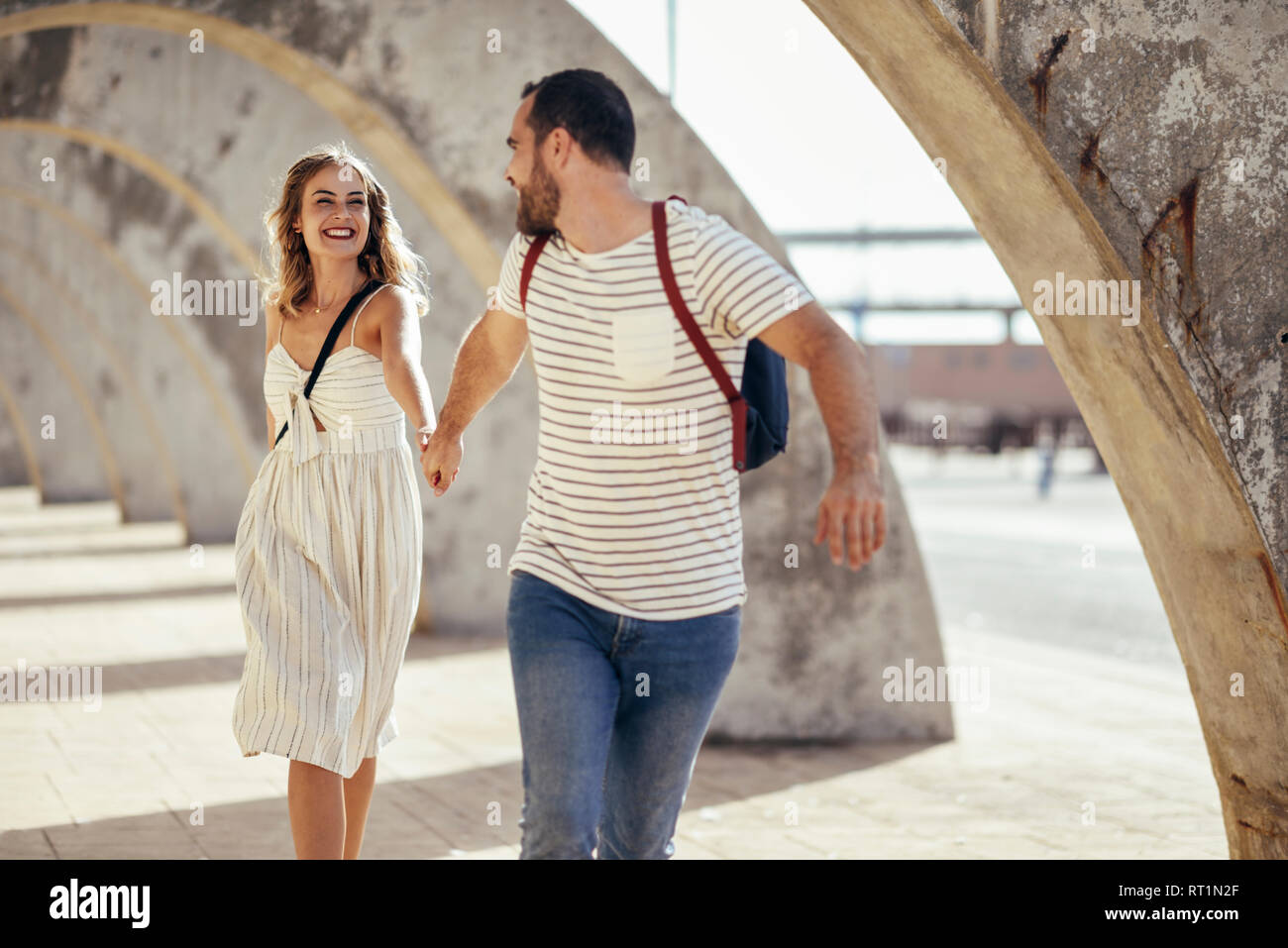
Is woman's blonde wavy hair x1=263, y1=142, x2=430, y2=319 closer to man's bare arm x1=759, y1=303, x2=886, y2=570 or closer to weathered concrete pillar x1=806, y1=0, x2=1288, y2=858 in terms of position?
weathered concrete pillar x1=806, y1=0, x2=1288, y2=858

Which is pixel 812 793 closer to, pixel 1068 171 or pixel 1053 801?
pixel 1053 801

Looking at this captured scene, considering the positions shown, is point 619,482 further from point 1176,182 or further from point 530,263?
point 1176,182

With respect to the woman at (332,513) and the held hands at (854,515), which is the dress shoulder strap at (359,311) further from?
the held hands at (854,515)

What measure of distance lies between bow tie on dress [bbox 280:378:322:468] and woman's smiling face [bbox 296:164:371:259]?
0.37m

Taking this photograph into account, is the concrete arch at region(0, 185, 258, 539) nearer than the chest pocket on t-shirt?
No

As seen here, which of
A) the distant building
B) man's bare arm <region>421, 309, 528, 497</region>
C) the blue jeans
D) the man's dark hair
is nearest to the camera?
the blue jeans

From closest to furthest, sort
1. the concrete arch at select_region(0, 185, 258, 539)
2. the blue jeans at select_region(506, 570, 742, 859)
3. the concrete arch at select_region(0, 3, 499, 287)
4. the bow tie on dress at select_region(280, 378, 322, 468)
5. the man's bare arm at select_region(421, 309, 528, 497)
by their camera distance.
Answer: the blue jeans at select_region(506, 570, 742, 859)
the man's bare arm at select_region(421, 309, 528, 497)
the bow tie on dress at select_region(280, 378, 322, 468)
the concrete arch at select_region(0, 3, 499, 287)
the concrete arch at select_region(0, 185, 258, 539)

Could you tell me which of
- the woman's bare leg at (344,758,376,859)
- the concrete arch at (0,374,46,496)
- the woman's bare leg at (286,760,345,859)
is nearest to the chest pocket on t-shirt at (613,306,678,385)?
the woman's bare leg at (286,760,345,859)

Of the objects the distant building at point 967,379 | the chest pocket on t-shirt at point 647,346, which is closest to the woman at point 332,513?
the chest pocket on t-shirt at point 647,346

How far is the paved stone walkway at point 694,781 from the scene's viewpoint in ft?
18.4

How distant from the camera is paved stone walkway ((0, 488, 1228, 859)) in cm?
561

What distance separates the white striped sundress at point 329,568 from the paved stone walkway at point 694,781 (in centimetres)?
155

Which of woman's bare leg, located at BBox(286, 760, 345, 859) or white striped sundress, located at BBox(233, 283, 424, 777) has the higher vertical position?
white striped sundress, located at BBox(233, 283, 424, 777)
